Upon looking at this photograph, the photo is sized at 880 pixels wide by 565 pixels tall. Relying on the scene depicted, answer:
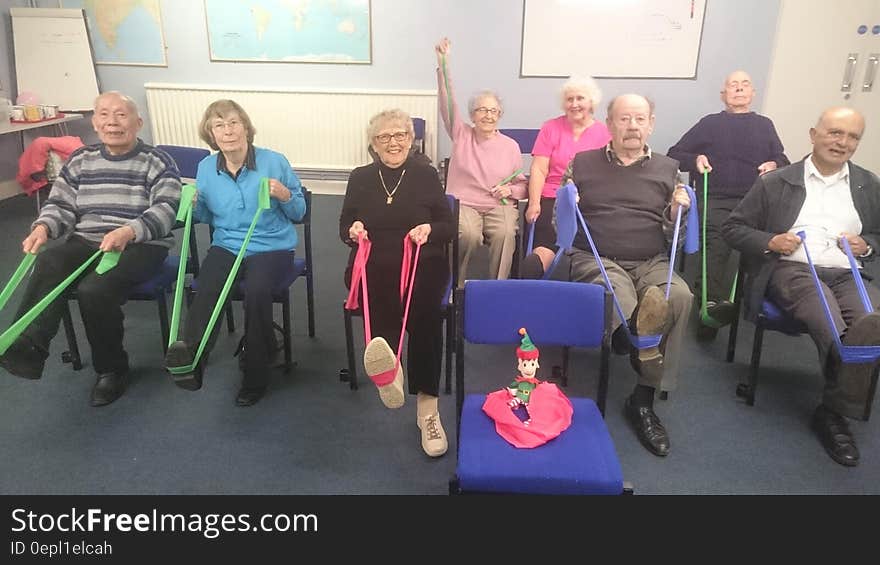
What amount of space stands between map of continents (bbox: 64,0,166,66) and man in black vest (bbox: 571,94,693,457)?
14.7 ft

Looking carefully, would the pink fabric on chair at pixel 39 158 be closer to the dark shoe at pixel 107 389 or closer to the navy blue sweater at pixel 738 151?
the dark shoe at pixel 107 389

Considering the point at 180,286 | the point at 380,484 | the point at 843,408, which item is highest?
the point at 180,286

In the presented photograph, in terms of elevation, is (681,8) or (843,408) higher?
(681,8)

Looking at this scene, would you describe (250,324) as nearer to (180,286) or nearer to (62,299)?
(180,286)

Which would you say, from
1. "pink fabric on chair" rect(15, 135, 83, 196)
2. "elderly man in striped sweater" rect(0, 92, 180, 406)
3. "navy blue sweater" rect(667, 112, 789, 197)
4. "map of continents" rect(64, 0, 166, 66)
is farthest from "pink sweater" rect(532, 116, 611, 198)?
"map of continents" rect(64, 0, 166, 66)

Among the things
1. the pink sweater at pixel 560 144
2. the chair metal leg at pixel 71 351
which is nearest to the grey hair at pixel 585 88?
the pink sweater at pixel 560 144

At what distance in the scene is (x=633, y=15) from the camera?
16.3 ft

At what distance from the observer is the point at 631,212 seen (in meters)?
2.50

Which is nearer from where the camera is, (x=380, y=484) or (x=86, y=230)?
(x=380, y=484)

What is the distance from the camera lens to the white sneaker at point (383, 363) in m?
1.78

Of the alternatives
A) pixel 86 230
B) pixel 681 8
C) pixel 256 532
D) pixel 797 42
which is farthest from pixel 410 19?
pixel 256 532

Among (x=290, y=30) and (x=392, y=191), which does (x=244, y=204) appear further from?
(x=290, y=30)

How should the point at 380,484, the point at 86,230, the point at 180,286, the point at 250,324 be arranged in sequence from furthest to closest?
the point at 86,230 < the point at 250,324 < the point at 180,286 < the point at 380,484

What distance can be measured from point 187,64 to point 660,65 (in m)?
4.09
